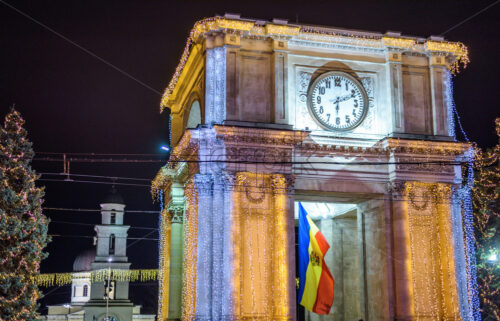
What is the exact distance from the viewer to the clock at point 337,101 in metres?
27.5

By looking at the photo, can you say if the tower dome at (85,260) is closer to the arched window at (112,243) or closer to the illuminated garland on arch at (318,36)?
the arched window at (112,243)

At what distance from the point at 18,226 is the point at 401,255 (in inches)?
620

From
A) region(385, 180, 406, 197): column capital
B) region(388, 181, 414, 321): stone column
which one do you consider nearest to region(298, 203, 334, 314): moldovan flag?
region(388, 181, 414, 321): stone column

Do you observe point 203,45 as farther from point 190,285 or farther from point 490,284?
point 490,284

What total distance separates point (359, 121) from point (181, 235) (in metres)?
10.2

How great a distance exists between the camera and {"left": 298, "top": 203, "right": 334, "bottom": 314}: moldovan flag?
82.4 feet

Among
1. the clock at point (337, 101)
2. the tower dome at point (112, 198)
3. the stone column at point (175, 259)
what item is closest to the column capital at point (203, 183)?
the clock at point (337, 101)

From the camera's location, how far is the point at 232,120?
25797 mm

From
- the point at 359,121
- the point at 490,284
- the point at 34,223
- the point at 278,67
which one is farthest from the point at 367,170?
the point at 34,223

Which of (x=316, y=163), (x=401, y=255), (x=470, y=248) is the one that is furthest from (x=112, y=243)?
(x=401, y=255)

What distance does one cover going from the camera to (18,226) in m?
28.1

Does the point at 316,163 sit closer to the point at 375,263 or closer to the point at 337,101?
the point at 337,101

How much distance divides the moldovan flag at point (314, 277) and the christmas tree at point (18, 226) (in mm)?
11510

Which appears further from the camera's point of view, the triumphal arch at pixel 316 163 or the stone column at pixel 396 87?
the stone column at pixel 396 87
